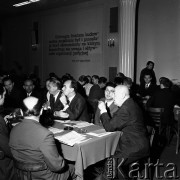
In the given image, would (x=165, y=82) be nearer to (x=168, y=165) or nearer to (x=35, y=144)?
(x=168, y=165)

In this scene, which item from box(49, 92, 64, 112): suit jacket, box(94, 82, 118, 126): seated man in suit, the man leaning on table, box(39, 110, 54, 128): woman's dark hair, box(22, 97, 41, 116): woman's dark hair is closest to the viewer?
box(22, 97, 41, 116): woman's dark hair

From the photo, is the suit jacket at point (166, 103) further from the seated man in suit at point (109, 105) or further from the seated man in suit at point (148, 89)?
the seated man in suit at point (148, 89)

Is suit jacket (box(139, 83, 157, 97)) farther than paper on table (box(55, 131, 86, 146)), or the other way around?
suit jacket (box(139, 83, 157, 97))

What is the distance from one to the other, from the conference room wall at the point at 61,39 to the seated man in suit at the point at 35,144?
23.7 feet

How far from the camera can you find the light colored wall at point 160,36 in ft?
26.8

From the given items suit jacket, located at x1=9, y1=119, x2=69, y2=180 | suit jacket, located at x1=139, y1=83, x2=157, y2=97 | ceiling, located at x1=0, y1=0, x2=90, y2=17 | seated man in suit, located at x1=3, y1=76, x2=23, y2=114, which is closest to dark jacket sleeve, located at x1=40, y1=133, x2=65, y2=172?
suit jacket, located at x1=9, y1=119, x2=69, y2=180

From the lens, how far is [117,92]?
10.3 ft

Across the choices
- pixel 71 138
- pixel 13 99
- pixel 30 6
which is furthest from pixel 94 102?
pixel 30 6

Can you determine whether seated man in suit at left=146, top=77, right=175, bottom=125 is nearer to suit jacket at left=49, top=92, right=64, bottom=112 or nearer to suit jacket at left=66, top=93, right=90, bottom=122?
suit jacket at left=66, top=93, right=90, bottom=122

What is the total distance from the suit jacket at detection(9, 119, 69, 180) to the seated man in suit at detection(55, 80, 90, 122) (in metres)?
1.52

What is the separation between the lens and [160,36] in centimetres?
853

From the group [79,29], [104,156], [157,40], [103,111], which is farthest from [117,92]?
[79,29]

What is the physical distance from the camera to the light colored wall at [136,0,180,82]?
8.17 m

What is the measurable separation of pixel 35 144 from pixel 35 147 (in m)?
0.03
